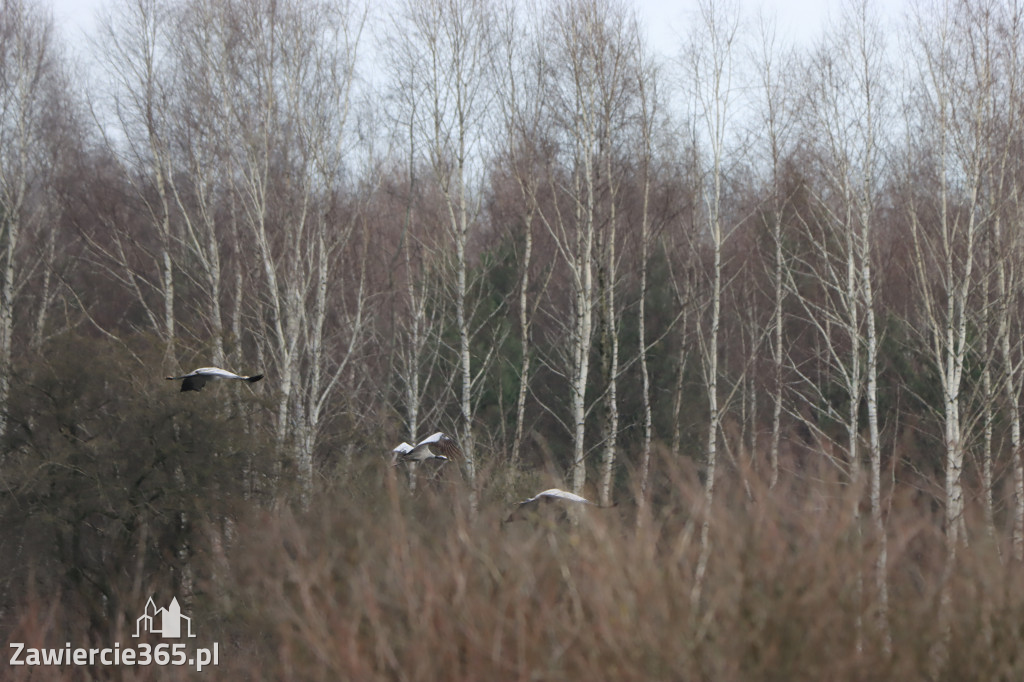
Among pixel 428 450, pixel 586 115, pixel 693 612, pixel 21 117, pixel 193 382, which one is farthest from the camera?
pixel 21 117

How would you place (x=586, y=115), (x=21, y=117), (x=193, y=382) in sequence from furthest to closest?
(x=21, y=117)
(x=586, y=115)
(x=193, y=382)

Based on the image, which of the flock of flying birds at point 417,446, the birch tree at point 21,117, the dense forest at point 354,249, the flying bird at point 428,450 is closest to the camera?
the flock of flying birds at point 417,446

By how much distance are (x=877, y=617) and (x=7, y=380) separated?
14.3m

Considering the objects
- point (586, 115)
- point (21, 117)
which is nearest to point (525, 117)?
point (586, 115)

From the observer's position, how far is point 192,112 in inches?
714

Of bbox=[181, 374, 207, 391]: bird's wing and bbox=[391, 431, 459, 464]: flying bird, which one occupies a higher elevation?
bbox=[181, 374, 207, 391]: bird's wing

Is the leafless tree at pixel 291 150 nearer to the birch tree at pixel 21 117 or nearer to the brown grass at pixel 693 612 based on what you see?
the birch tree at pixel 21 117

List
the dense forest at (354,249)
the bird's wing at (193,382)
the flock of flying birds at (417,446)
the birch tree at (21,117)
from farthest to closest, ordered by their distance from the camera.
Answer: the birch tree at (21,117)
the dense forest at (354,249)
the bird's wing at (193,382)
the flock of flying birds at (417,446)

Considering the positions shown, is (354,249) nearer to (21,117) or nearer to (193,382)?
(21,117)

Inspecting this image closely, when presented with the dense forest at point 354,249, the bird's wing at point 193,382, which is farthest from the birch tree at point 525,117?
the bird's wing at point 193,382

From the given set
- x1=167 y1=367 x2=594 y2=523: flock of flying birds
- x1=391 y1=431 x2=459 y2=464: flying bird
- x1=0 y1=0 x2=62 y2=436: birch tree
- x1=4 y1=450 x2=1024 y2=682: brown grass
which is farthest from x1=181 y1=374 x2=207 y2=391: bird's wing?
x1=0 y1=0 x2=62 y2=436: birch tree

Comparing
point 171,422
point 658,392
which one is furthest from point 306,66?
point 658,392

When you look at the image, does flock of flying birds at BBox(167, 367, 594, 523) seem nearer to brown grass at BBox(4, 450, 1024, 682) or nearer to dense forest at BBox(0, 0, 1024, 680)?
dense forest at BBox(0, 0, 1024, 680)

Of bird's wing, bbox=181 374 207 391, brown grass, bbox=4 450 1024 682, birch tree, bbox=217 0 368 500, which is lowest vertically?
brown grass, bbox=4 450 1024 682
